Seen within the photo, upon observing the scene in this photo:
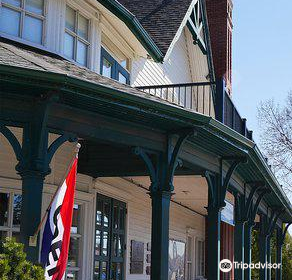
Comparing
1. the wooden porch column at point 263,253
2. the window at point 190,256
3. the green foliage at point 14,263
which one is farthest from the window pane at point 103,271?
the window at point 190,256

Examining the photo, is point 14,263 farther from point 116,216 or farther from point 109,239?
point 116,216

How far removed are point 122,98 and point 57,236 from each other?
1.98 meters

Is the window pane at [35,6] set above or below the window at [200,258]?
above

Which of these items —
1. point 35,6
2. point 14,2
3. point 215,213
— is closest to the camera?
point 14,2

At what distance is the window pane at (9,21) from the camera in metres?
10.5

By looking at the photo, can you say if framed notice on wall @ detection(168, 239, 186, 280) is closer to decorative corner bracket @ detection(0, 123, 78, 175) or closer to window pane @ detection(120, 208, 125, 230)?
window pane @ detection(120, 208, 125, 230)

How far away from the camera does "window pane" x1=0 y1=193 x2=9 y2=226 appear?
34.1ft

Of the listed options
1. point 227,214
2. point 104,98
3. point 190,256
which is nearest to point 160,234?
point 104,98

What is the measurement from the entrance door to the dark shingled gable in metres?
4.34

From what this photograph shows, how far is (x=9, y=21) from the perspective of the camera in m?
10.6

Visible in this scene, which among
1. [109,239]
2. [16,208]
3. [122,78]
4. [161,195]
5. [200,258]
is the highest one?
[122,78]

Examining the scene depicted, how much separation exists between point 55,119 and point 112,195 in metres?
5.93

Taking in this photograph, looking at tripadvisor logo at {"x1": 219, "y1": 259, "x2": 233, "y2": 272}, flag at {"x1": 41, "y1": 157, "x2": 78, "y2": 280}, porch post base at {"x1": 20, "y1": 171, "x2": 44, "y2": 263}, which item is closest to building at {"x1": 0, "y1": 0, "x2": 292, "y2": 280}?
porch post base at {"x1": 20, "y1": 171, "x2": 44, "y2": 263}

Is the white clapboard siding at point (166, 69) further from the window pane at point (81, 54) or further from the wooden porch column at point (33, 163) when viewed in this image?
the wooden porch column at point (33, 163)
